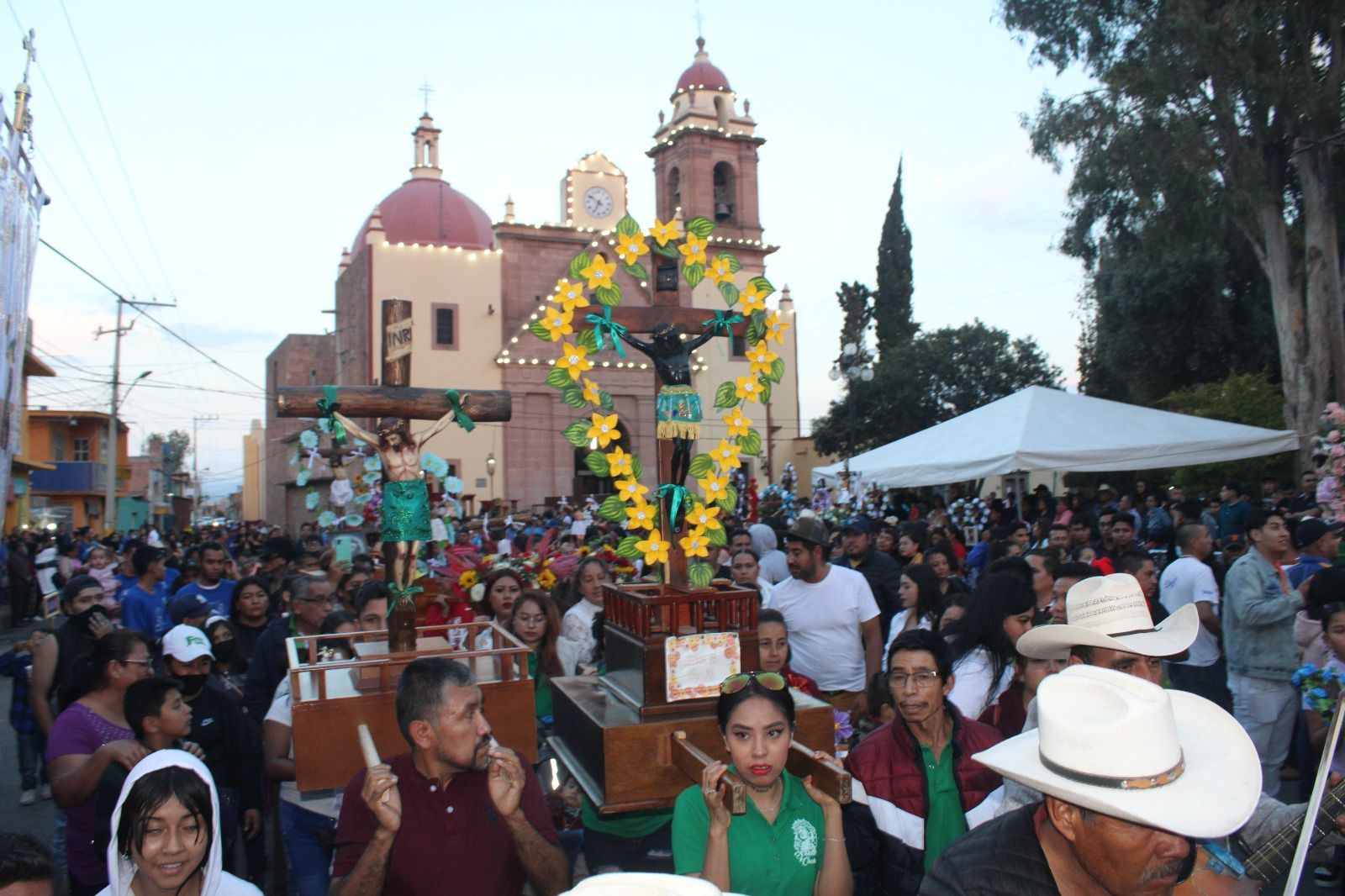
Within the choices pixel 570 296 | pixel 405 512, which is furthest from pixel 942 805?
pixel 405 512

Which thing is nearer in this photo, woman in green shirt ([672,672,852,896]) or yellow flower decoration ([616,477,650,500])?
woman in green shirt ([672,672,852,896])

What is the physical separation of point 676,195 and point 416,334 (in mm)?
10543

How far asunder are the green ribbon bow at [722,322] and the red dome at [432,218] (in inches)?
1185

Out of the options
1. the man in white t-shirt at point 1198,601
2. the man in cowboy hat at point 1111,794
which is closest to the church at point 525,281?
the man in white t-shirt at point 1198,601

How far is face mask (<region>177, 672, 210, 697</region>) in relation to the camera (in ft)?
15.5

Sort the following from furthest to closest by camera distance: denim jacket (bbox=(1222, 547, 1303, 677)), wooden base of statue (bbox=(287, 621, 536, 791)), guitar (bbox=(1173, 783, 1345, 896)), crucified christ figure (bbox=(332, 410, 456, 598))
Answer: denim jacket (bbox=(1222, 547, 1303, 677))
crucified christ figure (bbox=(332, 410, 456, 598))
wooden base of statue (bbox=(287, 621, 536, 791))
guitar (bbox=(1173, 783, 1345, 896))

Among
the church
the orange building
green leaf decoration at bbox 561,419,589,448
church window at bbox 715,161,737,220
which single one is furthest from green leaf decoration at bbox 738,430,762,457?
the orange building

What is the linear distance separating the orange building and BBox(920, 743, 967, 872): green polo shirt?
42145 millimetres

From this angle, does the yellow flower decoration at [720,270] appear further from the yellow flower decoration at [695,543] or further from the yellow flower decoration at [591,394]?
the yellow flower decoration at [695,543]

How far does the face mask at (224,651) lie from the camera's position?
6121 millimetres

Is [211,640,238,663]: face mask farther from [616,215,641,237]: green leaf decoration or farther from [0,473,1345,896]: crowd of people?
[616,215,641,237]: green leaf decoration

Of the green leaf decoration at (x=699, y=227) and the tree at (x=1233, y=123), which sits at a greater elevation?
the tree at (x=1233, y=123)

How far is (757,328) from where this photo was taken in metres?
4.58

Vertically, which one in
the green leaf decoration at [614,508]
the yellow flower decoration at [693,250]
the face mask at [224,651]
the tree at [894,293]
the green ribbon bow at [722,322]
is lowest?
the face mask at [224,651]
